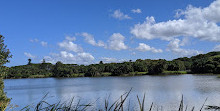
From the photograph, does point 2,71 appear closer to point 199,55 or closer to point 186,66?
point 186,66

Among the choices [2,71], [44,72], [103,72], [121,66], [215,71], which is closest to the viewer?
[2,71]

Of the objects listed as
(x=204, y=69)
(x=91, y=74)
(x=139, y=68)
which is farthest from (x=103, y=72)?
(x=204, y=69)

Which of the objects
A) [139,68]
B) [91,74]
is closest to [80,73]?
[91,74]

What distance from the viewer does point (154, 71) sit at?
90.0m

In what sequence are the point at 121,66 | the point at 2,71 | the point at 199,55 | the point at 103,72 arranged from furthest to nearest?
1. the point at 199,55
2. the point at 103,72
3. the point at 121,66
4. the point at 2,71

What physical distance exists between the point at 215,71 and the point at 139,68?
110 ft

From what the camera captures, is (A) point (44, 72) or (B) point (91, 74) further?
(A) point (44, 72)

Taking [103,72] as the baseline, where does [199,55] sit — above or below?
above

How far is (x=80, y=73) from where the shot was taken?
105688mm

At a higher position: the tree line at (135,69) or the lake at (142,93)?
the tree line at (135,69)

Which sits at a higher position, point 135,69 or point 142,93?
point 135,69

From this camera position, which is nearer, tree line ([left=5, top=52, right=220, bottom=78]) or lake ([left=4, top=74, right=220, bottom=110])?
lake ([left=4, top=74, right=220, bottom=110])

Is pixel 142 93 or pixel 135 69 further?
pixel 135 69

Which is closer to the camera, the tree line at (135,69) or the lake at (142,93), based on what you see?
the lake at (142,93)
